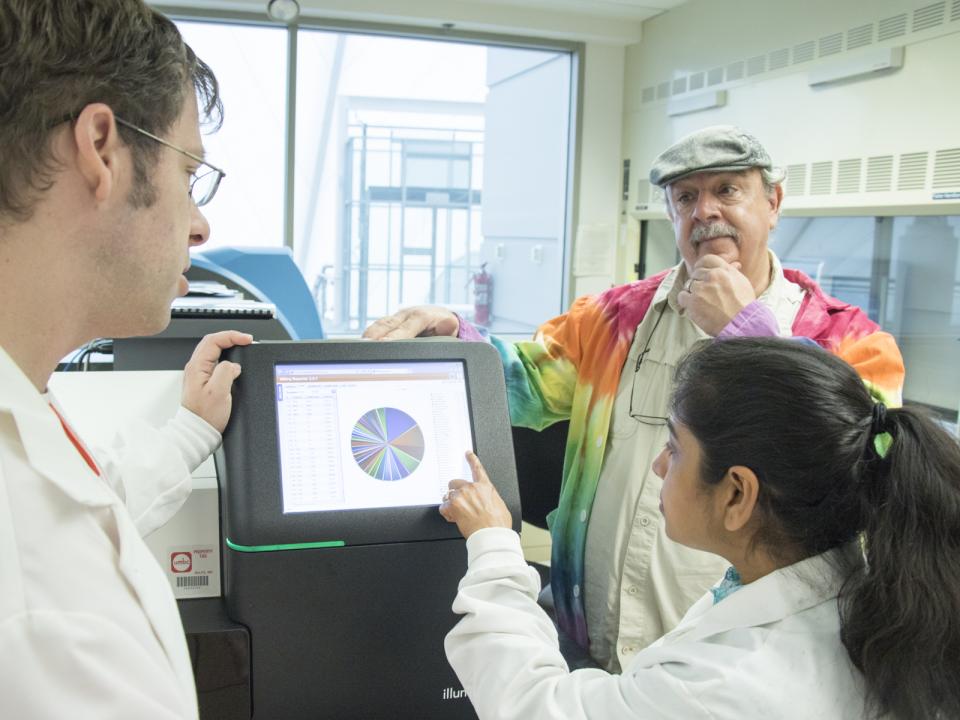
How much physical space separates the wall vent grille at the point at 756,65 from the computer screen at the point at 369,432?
3042mm

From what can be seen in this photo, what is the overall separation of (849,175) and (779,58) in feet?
2.26

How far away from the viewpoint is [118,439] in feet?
3.67

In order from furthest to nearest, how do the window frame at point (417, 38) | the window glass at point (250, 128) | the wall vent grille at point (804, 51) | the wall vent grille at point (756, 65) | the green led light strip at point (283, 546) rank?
1. the window glass at point (250, 128)
2. the window frame at point (417, 38)
3. the wall vent grille at point (756, 65)
4. the wall vent grille at point (804, 51)
5. the green led light strip at point (283, 546)

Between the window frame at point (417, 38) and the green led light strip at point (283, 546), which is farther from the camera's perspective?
the window frame at point (417, 38)

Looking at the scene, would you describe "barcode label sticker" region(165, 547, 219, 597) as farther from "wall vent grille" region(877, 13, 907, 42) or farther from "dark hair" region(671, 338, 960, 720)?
"wall vent grille" region(877, 13, 907, 42)

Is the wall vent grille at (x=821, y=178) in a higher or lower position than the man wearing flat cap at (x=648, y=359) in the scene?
higher

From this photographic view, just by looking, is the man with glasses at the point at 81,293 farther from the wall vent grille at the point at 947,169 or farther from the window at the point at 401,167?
the window at the point at 401,167

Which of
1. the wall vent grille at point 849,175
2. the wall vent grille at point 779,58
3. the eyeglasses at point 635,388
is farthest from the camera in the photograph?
the wall vent grille at point 779,58

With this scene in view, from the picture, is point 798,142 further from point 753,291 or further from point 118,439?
point 118,439

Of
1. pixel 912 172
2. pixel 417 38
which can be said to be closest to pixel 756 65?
pixel 912 172

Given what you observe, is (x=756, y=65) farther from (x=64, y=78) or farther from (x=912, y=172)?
(x=64, y=78)

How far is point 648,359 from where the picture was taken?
169 centimetres

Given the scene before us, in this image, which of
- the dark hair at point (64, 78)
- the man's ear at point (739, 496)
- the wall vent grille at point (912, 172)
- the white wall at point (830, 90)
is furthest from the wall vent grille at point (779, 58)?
the dark hair at point (64, 78)

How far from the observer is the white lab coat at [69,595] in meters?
0.58
